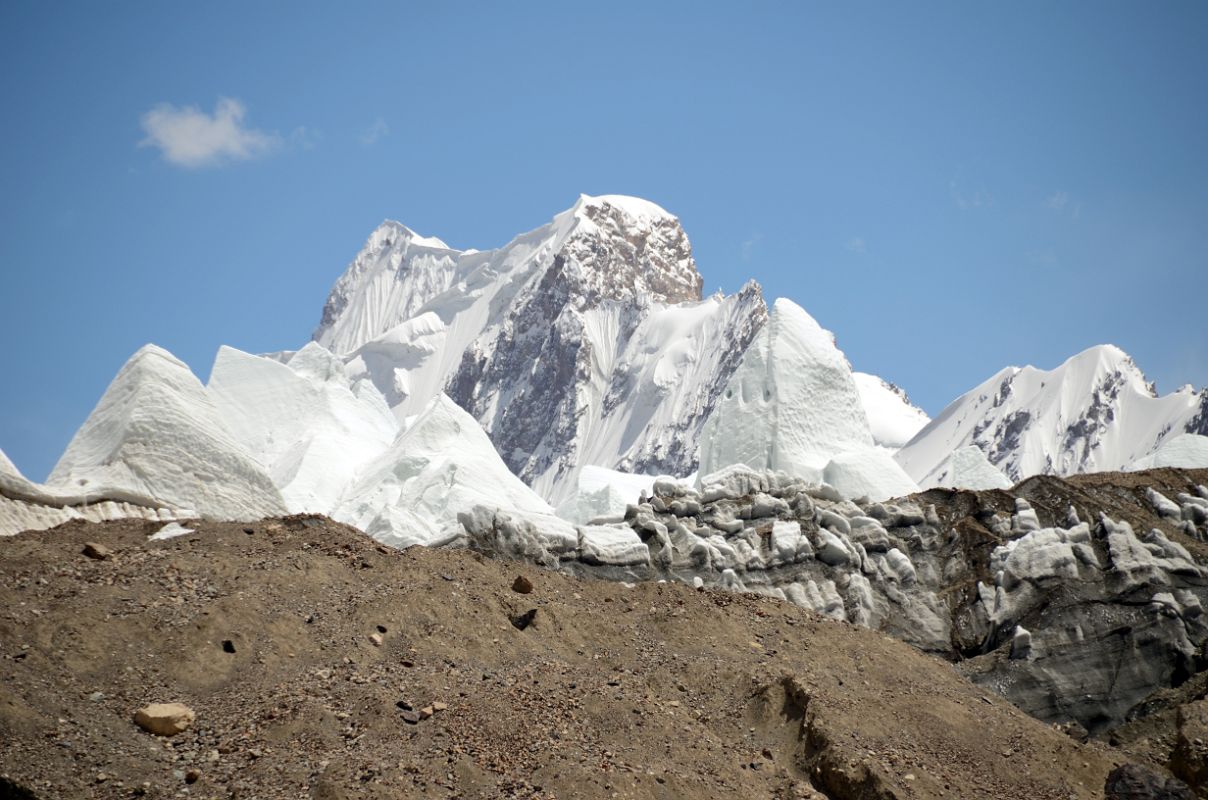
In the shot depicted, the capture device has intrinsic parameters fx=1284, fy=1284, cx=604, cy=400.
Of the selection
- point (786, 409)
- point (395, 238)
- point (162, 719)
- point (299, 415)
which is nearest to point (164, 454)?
point (162, 719)

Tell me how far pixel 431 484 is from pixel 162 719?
14631mm

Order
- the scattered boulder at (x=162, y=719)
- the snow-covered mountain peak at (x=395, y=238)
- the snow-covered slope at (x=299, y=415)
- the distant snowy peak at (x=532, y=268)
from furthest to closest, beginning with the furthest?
the snow-covered mountain peak at (x=395, y=238) < the distant snowy peak at (x=532, y=268) < the snow-covered slope at (x=299, y=415) < the scattered boulder at (x=162, y=719)

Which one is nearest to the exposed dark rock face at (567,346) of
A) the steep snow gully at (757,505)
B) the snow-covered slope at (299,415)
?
the snow-covered slope at (299,415)

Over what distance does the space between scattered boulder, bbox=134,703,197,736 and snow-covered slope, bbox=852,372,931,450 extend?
105 metres

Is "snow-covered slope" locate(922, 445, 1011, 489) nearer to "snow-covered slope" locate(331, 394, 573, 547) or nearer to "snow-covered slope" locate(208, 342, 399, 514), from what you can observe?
"snow-covered slope" locate(331, 394, 573, 547)

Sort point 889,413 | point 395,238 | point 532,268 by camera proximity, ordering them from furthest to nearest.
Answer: point 395,238
point 532,268
point 889,413

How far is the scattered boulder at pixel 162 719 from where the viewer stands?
865 centimetres

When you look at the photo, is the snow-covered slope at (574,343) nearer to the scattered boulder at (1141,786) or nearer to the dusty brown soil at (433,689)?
the dusty brown soil at (433,689)

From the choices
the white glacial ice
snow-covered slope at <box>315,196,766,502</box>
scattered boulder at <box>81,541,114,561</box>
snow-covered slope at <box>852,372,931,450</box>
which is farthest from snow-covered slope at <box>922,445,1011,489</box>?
snow-covered slope at <box>852,372,931,450</box>

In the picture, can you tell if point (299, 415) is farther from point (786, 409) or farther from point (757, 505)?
point (757, 505)

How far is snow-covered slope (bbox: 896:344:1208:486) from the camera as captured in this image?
320 feet

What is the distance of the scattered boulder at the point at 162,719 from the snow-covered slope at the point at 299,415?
61.5 feet

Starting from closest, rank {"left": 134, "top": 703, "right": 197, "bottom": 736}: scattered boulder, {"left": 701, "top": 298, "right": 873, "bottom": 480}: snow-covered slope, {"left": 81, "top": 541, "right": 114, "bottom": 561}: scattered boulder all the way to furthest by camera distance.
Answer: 1. {"left": 134, "top": 703, "right": 197, "bottom": 736}: scattered boulder
2. {"left": 81, "top": 541, "right": 114, "bottom": 561}: scattered boulder
3. {"left": 701, "top": 298, "right": 873, "bottom": 480}: snow-covered slope

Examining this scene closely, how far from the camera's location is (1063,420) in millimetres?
104188
